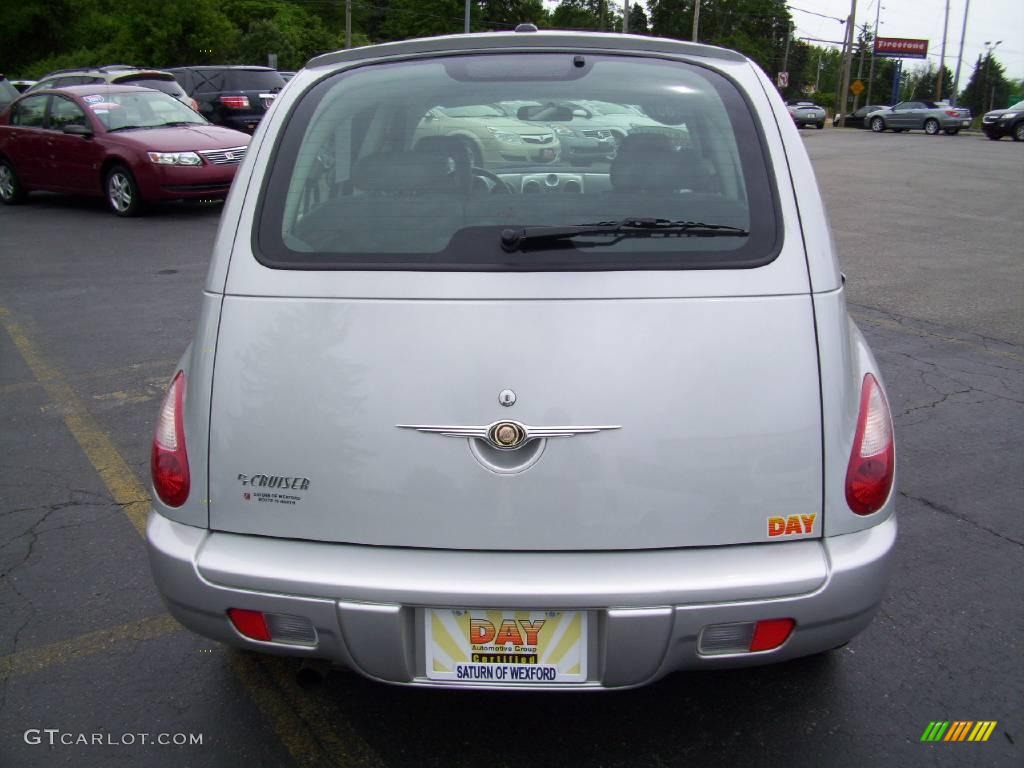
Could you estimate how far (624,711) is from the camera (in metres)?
2.65

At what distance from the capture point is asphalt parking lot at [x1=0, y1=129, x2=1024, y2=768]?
8.20 feet

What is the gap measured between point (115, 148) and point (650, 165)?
10.9 meters

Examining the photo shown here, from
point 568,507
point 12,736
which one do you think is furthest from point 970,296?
point 12,736

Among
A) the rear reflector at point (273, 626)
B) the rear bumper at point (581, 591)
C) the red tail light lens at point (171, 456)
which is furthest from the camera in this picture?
the red tail light lens at point (171, 456)

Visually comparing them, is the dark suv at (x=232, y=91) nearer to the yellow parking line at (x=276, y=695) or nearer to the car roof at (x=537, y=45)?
the yellow parking line at (x=276, y=695)

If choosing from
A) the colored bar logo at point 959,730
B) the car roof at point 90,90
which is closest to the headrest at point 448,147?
the colored bar logo at point 959,730

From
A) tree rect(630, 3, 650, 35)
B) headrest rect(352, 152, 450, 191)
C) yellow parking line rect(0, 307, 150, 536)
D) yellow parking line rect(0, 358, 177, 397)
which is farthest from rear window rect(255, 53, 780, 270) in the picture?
tree rect(630, 3, 650, 35)

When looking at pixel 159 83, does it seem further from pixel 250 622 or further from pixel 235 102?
pixel 250 622

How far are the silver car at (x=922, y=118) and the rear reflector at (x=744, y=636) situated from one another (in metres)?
38.6

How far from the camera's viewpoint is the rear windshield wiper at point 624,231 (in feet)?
7.27

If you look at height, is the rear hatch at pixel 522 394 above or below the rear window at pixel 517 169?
below

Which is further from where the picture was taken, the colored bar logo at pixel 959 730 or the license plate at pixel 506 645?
the colored bar logo at pixel 959 730

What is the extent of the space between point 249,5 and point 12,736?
217ft

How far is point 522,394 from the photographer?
6.79 feet
